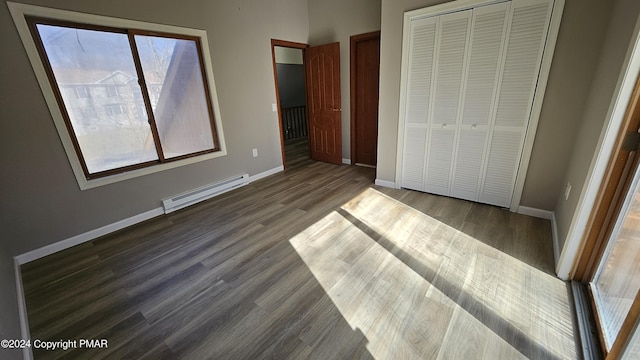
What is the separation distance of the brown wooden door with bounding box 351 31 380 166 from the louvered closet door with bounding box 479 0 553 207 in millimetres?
1855

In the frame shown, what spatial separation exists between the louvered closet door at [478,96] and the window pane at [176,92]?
318cm

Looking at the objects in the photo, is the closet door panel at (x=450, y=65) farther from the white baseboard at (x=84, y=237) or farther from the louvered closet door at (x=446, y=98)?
the white baseboard at (x=84, y=237)

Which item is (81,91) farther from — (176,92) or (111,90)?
(176,92)

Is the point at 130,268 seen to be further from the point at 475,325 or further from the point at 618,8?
the point at 618,8

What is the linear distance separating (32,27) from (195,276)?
2477 millimetres

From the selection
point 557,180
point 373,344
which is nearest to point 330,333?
point 373,344

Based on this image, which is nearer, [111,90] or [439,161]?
[111,90]

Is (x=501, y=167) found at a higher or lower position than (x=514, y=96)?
lower

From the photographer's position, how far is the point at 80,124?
2438 millimetres

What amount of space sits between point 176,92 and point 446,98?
3.19 metres

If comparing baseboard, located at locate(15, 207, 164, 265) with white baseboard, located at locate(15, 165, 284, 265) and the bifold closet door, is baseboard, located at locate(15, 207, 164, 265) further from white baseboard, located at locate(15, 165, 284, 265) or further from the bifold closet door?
the bifold closet door

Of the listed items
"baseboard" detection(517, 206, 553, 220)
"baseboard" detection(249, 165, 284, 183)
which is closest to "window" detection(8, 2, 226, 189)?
"baseboard" detection(249, 165, 284, 183)

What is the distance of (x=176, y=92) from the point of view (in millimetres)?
3064

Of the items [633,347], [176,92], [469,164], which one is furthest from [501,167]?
[176,92]
